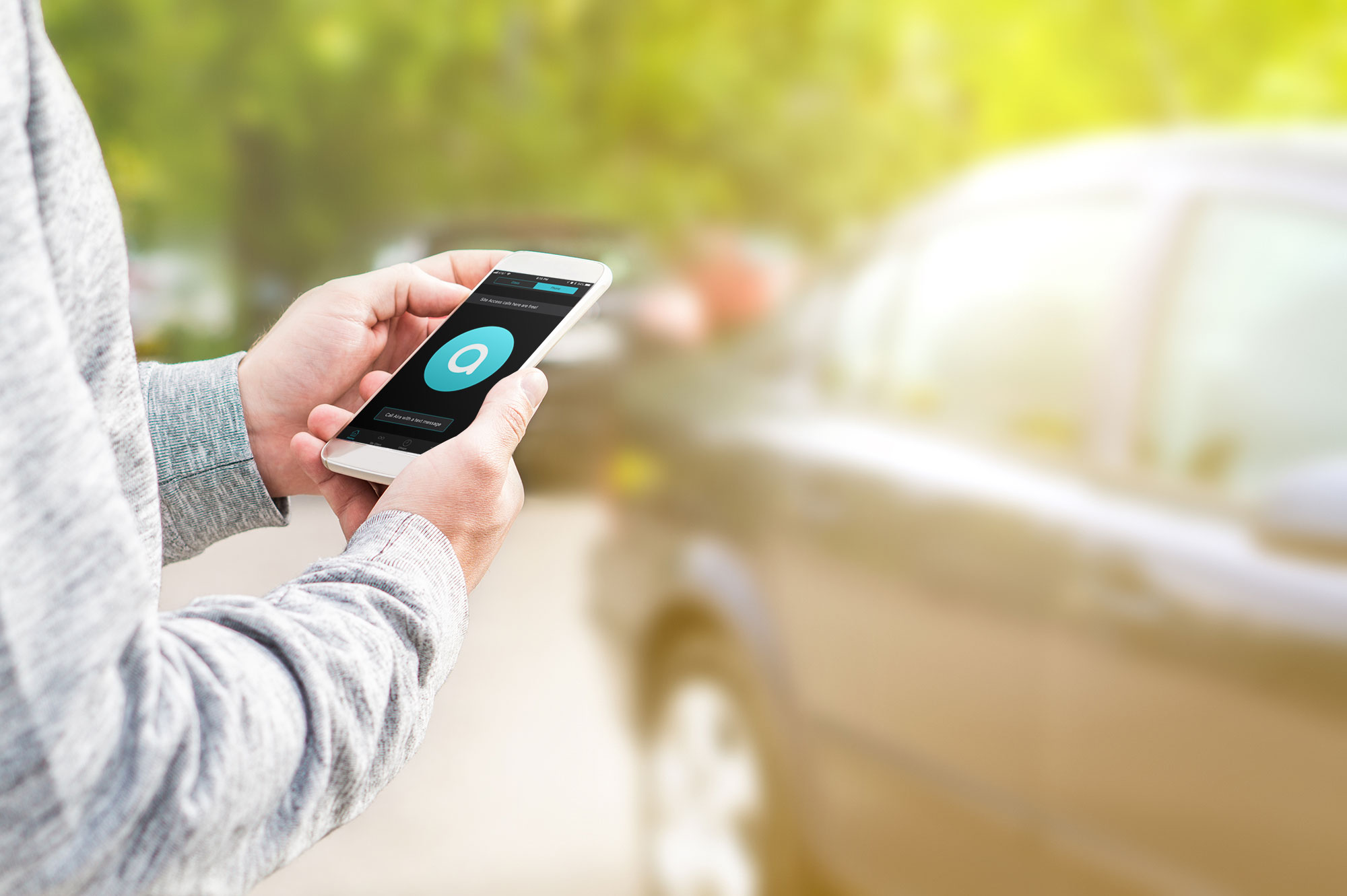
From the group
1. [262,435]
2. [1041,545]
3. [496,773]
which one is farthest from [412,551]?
[496,773]

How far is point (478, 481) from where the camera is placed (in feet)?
3.36

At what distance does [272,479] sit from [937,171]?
32.5ft

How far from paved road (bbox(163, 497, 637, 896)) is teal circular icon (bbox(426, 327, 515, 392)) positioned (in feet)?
4.00

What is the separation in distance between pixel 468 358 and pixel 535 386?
14 cm

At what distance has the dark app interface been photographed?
Result: 47.6 inches

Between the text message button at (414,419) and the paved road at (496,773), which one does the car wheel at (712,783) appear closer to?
the paved road at (496,773)

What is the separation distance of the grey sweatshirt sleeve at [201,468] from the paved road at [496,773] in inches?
43.8

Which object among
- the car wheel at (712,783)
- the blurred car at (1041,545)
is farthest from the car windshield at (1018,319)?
the car wheel at (712,783)

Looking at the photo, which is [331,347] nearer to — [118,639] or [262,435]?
[262,435]

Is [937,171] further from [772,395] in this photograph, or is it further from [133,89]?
[772,395]

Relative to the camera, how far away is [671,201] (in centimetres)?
1153

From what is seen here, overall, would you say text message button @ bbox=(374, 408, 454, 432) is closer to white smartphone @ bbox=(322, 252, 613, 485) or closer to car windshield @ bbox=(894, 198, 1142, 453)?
white smartphone @ bbox=(322, 252, 613, 485)

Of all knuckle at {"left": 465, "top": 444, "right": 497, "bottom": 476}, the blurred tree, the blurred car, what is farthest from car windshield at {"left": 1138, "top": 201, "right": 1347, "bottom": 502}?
the blurred tree

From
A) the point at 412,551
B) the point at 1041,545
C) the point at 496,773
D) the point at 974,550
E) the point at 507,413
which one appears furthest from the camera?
the point at 496,773
